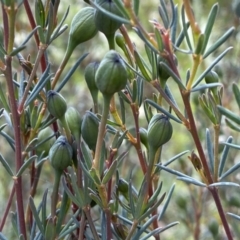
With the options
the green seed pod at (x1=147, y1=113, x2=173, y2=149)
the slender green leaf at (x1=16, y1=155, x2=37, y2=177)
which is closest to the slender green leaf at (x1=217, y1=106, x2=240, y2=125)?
the green seed pod at (x1=147, y1=113, x2=173, y2=149)

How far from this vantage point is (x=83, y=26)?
1.56 feet

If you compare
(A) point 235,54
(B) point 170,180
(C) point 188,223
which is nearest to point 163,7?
(C) point 188,223

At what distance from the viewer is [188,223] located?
1.00 metres

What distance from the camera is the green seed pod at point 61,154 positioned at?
46 cm

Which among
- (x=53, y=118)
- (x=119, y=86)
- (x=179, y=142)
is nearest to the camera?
(x=119, y=86)

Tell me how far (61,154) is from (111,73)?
10 centimetres

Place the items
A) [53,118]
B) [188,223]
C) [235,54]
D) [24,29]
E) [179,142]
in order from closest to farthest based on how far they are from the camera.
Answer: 1. [53,118]
2. [188,223]
3. [235,54]
4. [24,29]
5. [179,142]

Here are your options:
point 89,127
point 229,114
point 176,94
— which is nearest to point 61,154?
point 89,127

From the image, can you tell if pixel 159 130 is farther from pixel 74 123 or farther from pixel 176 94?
pixel 176 94

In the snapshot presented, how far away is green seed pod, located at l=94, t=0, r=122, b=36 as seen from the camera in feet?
1.39

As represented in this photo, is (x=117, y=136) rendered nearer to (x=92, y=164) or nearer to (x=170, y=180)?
(x=92, y=164)

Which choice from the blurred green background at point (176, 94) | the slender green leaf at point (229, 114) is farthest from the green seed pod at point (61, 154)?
the blurred green background at point (176, 94)

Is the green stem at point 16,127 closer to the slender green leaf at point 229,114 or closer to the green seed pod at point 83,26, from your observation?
the green seed pod at point 83,26

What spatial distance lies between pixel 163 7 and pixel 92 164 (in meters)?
0.16
